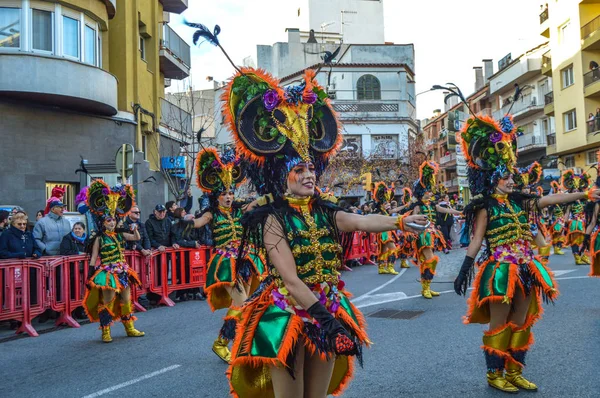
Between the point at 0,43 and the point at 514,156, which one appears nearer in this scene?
the point at 514,156

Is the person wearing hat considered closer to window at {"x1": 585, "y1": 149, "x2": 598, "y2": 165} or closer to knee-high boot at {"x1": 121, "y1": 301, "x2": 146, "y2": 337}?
knee-high boot at {"x1": 121, "y1": 301, "x2": 146, "y2": 337}

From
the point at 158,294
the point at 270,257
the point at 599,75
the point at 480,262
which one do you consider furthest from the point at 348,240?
the point at 599,75

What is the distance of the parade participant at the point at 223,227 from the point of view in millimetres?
6832

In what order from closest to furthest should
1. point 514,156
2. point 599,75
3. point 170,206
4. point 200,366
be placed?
point 514,156
point 200,366
point 170,206
point 599,75

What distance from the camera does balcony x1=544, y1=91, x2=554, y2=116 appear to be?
128 feet

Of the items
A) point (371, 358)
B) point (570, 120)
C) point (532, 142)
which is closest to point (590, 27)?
point (570, 120)

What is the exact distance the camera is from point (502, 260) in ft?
18.0

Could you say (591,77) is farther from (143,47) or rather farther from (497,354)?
(497,354)

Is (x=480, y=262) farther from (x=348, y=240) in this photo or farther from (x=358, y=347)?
(x=358, y=347)

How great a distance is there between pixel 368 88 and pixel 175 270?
31403mm

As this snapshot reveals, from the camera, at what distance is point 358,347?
3471 mm

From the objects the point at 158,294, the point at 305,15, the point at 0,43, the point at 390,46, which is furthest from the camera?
the point at 305,15

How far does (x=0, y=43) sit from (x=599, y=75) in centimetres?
2956

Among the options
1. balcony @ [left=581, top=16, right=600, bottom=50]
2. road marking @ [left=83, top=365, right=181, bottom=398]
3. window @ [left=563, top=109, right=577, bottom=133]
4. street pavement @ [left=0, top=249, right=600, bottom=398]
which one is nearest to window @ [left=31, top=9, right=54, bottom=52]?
street pavement @ [left=0, top=249, right=600, bottom=398]
